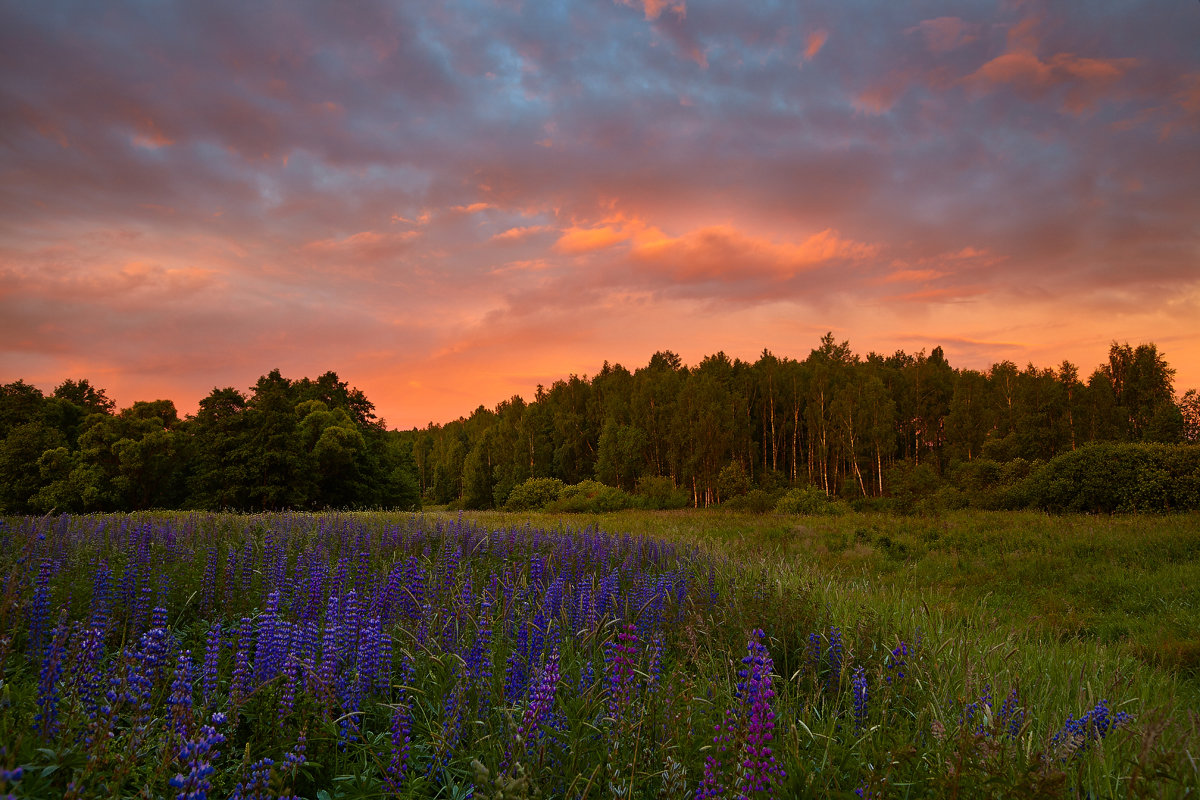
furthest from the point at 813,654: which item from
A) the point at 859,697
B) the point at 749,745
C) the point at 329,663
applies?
the point at 329,663

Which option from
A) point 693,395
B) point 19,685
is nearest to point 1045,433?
point 693,395

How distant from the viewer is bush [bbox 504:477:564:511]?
3762cm

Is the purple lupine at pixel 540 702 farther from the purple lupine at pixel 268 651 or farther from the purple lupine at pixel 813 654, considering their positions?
the purple lupine at pixel 813 654

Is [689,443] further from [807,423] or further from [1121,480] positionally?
[1121,480]

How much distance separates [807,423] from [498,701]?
5214 centimetres

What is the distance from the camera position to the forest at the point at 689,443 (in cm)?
2814

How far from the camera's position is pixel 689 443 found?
49.7 meters

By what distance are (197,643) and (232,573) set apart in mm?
1235

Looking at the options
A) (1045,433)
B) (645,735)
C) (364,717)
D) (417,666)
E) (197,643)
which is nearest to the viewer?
(645,735)

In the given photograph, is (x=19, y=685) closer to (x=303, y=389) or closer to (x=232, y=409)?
(x=232, y=409)

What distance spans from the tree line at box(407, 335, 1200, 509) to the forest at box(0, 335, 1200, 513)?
17cm

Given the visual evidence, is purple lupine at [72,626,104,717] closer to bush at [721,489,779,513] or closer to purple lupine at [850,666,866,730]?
purple lupine at [850,666,866,730]

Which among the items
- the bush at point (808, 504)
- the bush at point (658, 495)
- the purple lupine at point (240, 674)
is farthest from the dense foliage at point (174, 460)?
the purple lupine at point (240, 674)

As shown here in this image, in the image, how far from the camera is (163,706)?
3.04 metres
